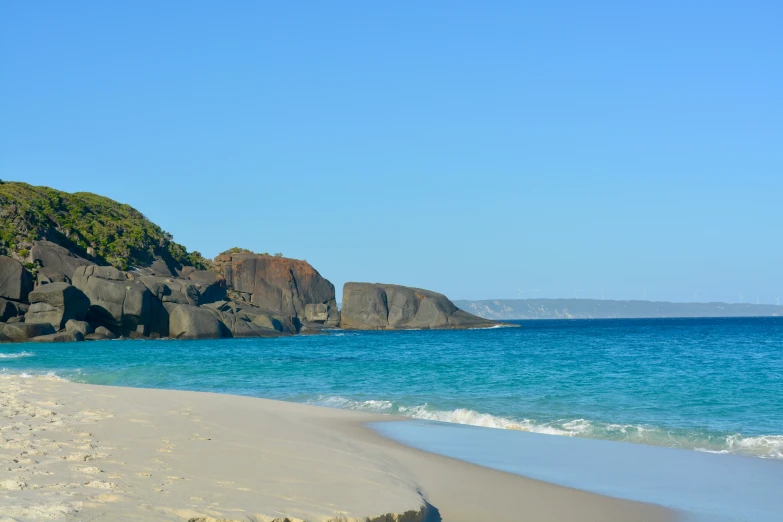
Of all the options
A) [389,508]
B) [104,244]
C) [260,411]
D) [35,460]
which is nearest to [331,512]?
[389,508]

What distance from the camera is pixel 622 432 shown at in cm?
1538

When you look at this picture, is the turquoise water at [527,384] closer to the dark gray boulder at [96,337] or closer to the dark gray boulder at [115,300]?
the dark gray boulder at [96,337]

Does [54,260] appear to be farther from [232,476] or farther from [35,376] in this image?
[232,476]

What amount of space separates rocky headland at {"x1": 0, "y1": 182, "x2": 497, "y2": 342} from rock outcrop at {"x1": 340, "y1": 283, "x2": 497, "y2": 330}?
0.44 feet

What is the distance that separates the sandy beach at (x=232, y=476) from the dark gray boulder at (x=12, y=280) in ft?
141

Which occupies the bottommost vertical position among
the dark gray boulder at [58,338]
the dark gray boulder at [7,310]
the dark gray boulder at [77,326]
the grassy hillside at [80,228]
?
the dark gray boulder at [58,338]

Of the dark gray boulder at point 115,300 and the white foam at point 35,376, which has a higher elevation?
the dark gray boulder at point 115,300

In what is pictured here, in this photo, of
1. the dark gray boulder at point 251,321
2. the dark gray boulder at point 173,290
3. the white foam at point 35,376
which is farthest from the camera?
the dark gray boulder at point 251,321

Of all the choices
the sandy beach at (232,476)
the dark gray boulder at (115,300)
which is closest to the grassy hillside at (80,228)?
the dark gray boulder at (115,300)

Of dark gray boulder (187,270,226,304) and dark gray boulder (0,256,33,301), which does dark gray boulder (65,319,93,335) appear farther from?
dark gray boulder (187,270,226,304)

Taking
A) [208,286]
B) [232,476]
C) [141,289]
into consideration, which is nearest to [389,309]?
[208,286]

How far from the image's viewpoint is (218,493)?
7215 mm

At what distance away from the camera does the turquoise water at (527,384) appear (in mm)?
16234

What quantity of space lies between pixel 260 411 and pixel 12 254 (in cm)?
5518
